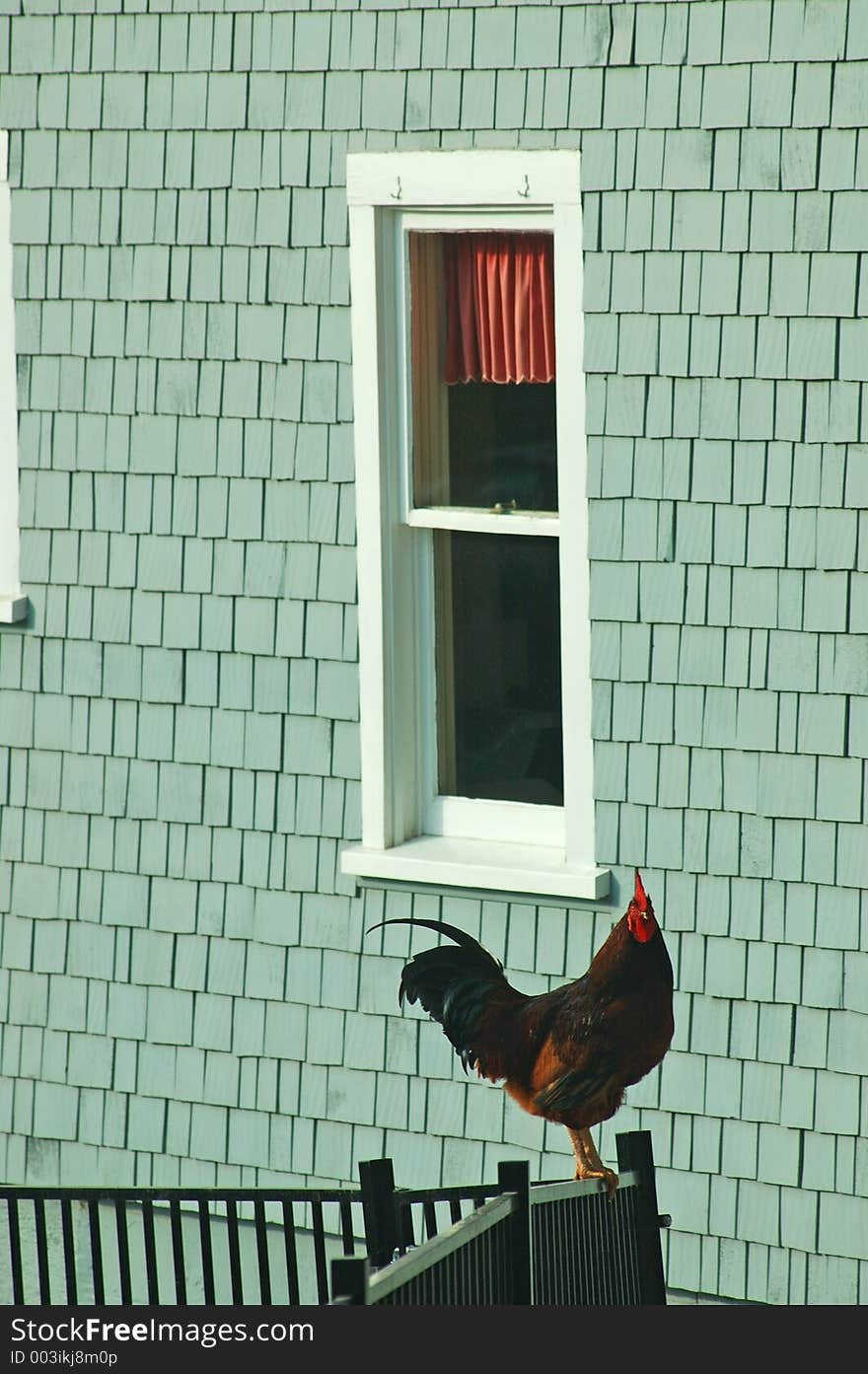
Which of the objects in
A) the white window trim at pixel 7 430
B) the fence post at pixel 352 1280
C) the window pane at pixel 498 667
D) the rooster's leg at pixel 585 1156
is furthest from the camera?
the white window trim at pixel 7 430

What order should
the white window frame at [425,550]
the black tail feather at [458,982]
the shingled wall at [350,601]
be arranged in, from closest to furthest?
the black tail feather at [458,982] < the shingled wall at [350,601] < the white window frame at [425,550]

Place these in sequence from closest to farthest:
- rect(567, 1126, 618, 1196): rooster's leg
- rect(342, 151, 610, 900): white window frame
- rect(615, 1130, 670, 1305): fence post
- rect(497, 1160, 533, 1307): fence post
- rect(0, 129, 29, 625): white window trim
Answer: rect(497, 1160, 533, 1307): fence post → rect(615, 1130, 670, 1305): fence post → rect(567, 1126, 618, 1196): rooster's leg → rect(342, 151, 610, 900): white window frame → rect(0, 129, 29, 625): white window trim

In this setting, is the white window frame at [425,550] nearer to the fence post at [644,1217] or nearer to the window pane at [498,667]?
the window pane at [498,667]

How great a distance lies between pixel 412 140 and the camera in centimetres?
590

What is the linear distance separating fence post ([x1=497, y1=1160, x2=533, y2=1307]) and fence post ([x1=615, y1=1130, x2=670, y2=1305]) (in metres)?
0.73

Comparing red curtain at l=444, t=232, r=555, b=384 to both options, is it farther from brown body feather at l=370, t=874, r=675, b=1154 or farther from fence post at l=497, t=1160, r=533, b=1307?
fence post at l=497, t=1160, r=533, b=1307

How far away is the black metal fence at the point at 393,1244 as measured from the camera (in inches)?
149

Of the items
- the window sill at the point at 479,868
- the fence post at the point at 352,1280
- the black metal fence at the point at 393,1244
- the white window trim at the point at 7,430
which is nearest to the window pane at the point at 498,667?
the window sill at the point at 479,868

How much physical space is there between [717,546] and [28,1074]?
9.74ft

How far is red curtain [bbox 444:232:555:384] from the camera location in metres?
5.91

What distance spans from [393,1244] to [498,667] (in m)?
2.46

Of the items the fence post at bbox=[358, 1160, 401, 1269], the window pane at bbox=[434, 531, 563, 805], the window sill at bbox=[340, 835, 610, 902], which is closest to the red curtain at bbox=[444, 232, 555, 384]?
the window pane at bbox=[434, 531, 563, 805]

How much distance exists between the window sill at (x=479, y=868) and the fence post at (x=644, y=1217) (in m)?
1.15

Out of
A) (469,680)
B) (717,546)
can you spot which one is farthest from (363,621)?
(717,546)
